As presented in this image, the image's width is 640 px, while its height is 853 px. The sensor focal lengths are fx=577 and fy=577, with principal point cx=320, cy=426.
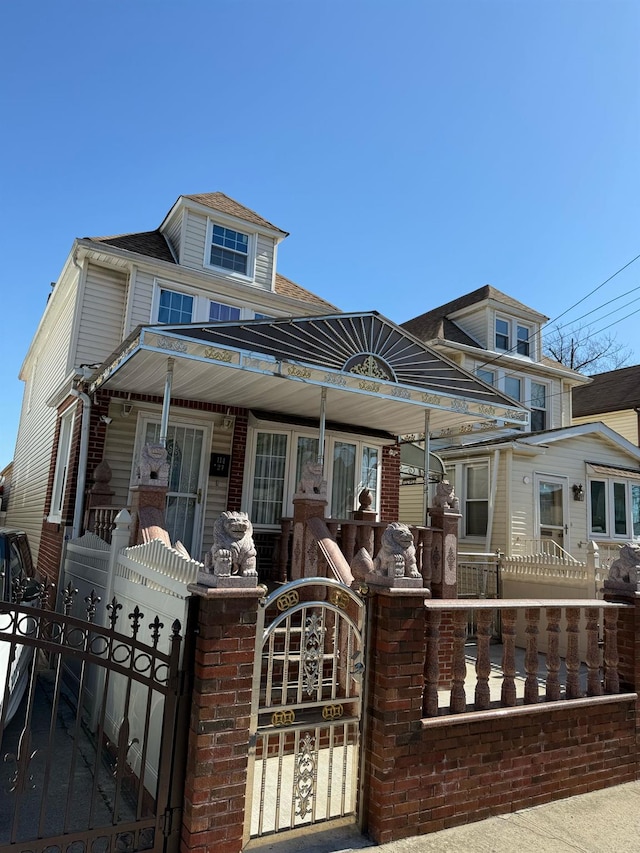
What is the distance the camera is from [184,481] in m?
9.38

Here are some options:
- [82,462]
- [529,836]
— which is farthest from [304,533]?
[82,462]

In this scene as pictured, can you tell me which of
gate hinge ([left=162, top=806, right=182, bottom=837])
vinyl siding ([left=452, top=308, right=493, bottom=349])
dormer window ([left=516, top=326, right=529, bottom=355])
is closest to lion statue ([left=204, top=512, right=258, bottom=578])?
gate hinge ([left=162, top=806, right=182, bottom=837])

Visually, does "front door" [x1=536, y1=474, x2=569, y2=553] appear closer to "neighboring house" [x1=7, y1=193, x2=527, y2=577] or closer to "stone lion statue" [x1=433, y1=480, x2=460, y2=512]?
"neighboring house" [x1=7, y1=193, x2=527, y2=577]

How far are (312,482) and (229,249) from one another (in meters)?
6.96

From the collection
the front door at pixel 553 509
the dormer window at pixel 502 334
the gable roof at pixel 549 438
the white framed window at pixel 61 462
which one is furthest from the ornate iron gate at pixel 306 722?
the dormer window at pixel 502 334

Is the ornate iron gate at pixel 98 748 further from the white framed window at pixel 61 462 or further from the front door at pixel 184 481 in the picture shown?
the white framed window at pixel 61 462

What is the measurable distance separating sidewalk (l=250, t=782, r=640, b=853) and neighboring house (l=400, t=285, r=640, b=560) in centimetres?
776

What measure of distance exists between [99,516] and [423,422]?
5289 mm

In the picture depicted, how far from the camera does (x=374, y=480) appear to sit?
1088 cm

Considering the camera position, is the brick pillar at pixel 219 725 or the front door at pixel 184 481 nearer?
the brick pillar at pixel 219 725

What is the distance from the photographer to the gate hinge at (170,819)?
3.25 metres

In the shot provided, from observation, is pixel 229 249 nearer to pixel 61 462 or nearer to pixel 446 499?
pixel 61 462

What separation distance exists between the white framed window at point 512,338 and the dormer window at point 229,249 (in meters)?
8.58

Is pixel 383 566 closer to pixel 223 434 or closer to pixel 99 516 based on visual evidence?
pixel 99 516
